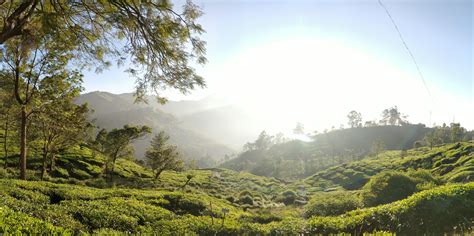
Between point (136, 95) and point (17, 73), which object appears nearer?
point (136, 95)

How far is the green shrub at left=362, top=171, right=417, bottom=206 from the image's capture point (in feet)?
83.8

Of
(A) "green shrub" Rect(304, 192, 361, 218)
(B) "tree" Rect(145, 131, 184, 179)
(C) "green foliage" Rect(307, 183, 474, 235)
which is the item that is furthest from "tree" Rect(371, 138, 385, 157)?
(C) "green foliage" Rect(307, 183, 474, 235)

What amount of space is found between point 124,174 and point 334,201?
41328 mm

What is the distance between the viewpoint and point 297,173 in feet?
406

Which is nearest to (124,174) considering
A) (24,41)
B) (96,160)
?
(96,160)

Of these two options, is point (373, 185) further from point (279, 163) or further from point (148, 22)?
point (279, 163)

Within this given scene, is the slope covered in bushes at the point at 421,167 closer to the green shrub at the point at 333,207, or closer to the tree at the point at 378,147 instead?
the tree at the point at 378,147

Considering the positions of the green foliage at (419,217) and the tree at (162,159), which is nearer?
the green foliage at (419,217)

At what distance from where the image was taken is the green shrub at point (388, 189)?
83.8 feet

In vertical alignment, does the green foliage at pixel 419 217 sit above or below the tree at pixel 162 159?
above

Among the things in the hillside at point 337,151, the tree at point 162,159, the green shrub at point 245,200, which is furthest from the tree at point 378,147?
the tree at point 162,159

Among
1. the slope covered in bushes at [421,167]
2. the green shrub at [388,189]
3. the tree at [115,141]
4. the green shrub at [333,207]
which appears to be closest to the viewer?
the green shrub at [333,207]

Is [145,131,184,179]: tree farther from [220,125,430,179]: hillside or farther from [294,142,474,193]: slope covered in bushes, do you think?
[220,125,430,179]: hillside

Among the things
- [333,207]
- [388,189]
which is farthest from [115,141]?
[388,189]
